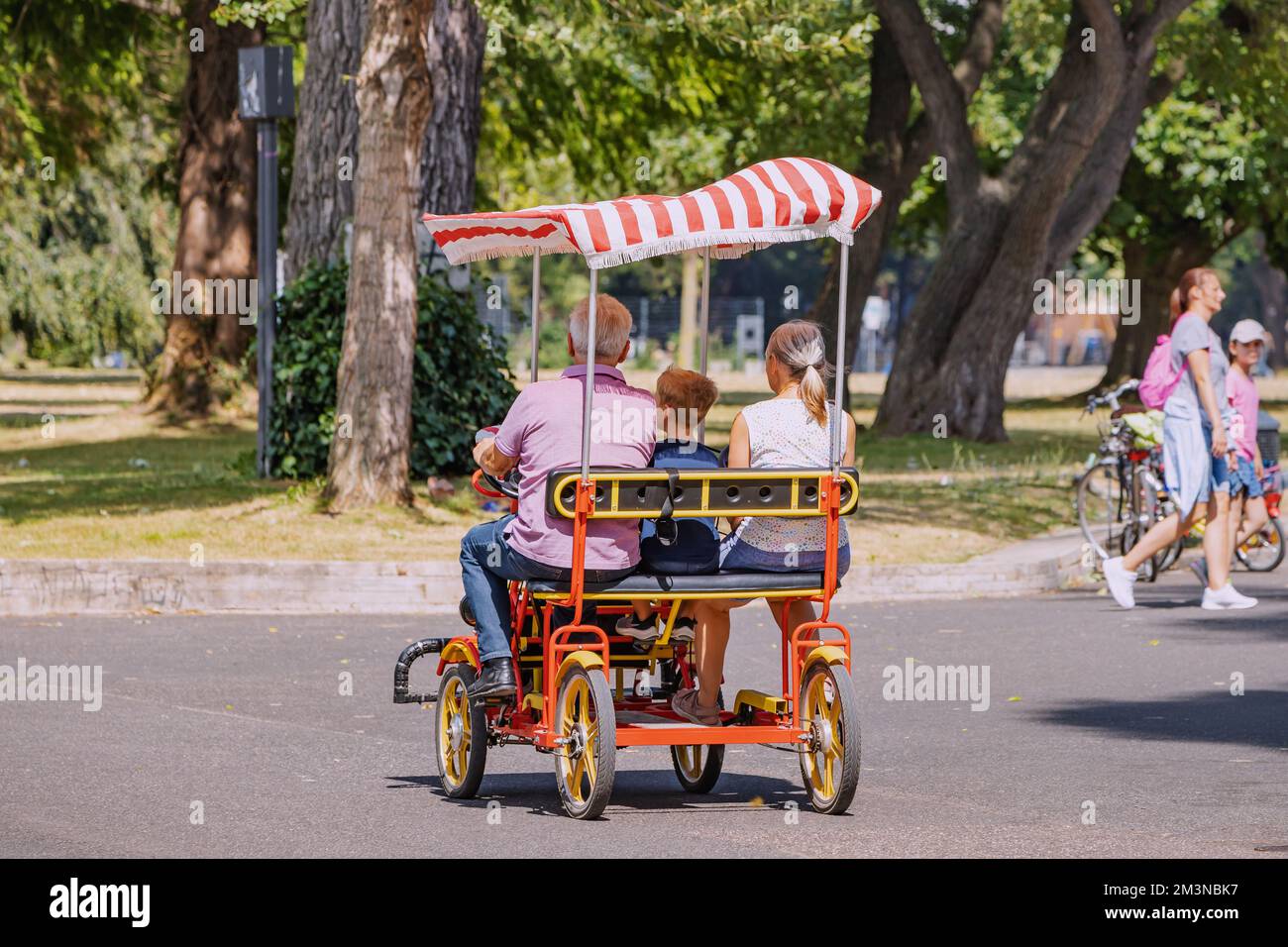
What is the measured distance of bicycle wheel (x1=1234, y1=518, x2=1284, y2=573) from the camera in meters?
Answer: 14.4

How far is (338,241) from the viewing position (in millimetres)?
18109

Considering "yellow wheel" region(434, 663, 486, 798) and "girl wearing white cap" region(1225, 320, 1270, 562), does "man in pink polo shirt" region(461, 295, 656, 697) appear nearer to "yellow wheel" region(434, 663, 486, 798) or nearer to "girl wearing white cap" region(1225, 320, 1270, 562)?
"yellow wheel" region(434, 663, 486, 798)

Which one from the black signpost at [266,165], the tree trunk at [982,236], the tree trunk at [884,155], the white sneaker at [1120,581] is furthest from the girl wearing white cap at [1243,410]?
the tree trunk at [884,155]

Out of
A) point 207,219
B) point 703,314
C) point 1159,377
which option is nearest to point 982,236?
point 207,219

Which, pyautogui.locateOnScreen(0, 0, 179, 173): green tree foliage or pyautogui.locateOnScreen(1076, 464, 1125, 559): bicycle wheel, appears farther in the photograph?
pyautogui.locateOnScreen(0, 0, 179, 173): green tree foliage

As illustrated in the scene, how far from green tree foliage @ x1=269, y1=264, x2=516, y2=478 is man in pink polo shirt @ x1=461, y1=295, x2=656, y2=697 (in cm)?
1002

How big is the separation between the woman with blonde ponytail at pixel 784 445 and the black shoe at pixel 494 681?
618 mm

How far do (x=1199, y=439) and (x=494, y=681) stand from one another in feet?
21.4

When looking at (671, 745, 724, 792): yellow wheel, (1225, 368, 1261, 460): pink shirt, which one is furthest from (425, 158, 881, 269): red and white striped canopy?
(1225, 368, 1261, 460): pink shirt

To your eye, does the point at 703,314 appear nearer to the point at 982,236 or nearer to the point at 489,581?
the point at 489,581

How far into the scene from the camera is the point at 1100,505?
1563 centimetres

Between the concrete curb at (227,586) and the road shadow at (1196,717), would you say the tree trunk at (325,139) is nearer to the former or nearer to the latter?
the concrete curb at (227,586)
